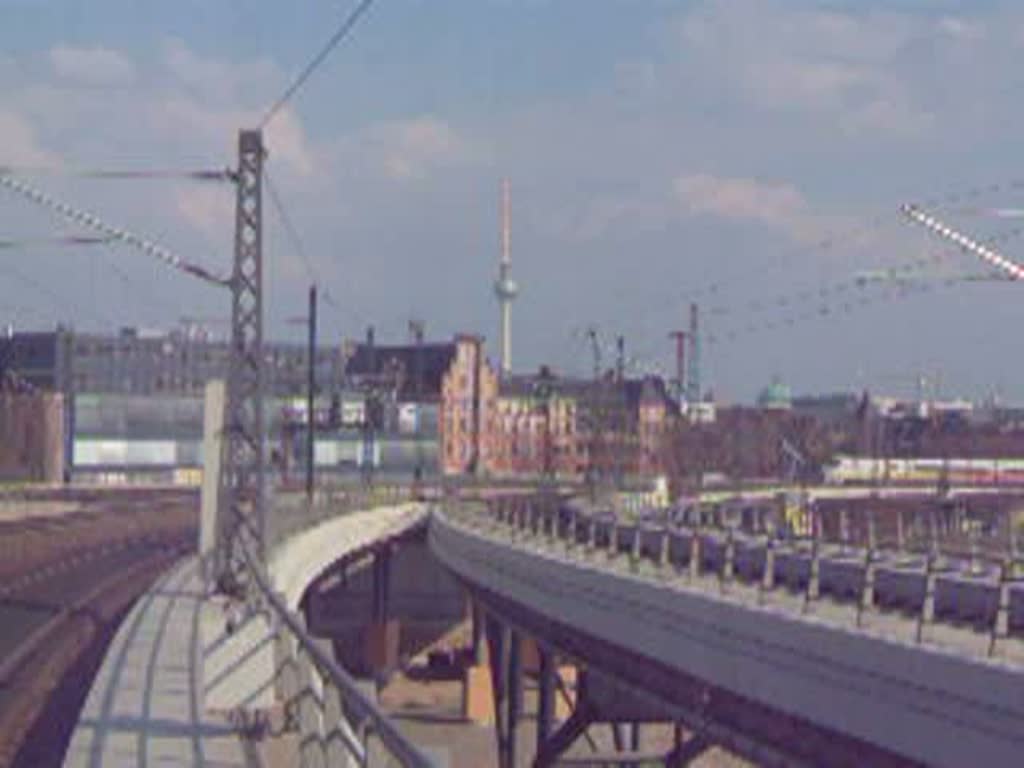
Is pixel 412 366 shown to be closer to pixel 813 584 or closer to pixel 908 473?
pixel 908 473

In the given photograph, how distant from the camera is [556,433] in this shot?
174m

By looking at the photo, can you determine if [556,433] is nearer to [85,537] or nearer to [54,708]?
[85,537]

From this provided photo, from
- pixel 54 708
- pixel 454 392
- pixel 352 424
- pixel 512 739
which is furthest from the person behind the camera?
pixel 454 392

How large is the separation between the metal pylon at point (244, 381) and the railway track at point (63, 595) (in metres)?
2.87

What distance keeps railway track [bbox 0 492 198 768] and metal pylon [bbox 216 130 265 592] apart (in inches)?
113

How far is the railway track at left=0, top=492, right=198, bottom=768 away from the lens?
25.0 metres

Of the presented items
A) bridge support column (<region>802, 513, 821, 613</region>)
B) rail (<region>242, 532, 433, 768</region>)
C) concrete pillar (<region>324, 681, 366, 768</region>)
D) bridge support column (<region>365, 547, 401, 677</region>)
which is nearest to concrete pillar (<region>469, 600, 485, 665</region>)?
bridge support column (<region>365, 547, 401, 677</region>)

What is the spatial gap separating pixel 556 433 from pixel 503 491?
1733 inches

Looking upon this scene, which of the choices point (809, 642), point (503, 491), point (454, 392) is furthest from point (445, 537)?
point (454, 392)

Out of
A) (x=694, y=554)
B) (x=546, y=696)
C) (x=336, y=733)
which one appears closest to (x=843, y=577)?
(x=694, y=554)

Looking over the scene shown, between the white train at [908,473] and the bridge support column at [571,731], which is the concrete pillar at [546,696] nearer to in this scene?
the bridge support column at [571,731]

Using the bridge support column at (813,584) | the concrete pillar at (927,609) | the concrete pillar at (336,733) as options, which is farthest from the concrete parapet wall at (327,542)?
the concrete pillar at (336,733)

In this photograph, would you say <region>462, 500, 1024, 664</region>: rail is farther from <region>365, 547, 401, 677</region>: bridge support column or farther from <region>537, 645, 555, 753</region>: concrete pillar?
<region>365, 547, 401, 677</region>: bridge support column

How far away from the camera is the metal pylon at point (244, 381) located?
35.8 metres
